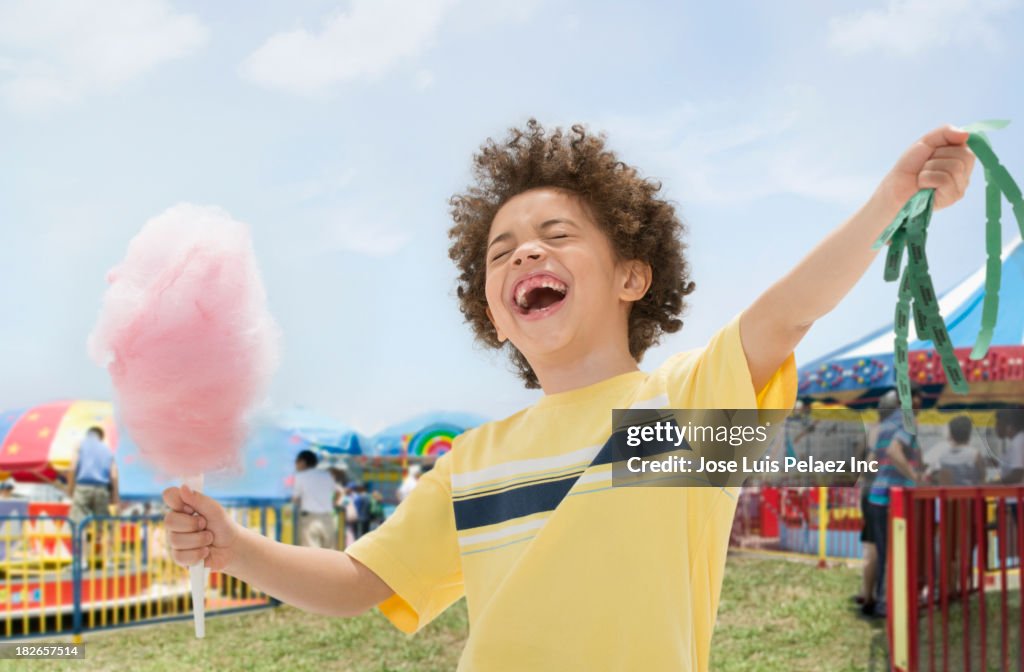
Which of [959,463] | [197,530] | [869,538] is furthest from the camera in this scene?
[869,538]

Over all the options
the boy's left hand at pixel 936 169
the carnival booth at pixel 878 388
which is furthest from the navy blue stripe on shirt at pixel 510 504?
the carnival booth at pixel 878 388

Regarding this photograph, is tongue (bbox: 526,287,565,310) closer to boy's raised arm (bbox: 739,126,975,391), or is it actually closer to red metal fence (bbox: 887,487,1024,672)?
boy's raised arm (bbox: 739,126,975,391)

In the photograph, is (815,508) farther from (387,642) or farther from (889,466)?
(387,642)

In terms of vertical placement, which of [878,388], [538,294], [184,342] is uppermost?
[878,388]

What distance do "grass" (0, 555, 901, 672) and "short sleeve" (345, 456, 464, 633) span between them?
4040 mm

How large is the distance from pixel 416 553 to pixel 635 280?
0.75 m

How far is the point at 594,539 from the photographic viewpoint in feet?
5.10

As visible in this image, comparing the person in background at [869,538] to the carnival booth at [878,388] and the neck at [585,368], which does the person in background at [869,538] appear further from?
the neck at [585,368]

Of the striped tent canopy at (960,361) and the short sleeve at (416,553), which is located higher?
the striped tent canopy at (960,361)

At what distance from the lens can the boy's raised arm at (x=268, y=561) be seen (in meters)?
1.76

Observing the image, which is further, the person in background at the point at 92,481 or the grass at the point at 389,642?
the person in background at the point at 92,481

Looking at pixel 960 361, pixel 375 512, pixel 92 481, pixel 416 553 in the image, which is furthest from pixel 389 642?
pixel 960 361

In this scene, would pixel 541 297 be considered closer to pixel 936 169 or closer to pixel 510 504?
pixel 510 504

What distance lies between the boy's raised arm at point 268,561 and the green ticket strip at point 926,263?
44.3 inches
